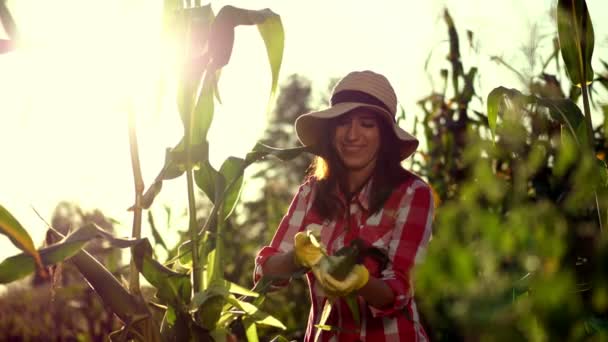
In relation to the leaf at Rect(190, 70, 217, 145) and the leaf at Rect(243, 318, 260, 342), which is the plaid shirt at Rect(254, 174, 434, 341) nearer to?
the leaf at Rect(243, 318, 260, 342)

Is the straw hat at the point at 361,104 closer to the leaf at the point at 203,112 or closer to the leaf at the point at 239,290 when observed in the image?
the leaf at the point at 203,112

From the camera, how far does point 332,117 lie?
1.50 metres

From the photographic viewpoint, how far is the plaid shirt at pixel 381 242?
4.33 ft

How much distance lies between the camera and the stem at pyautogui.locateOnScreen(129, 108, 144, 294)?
1.06m

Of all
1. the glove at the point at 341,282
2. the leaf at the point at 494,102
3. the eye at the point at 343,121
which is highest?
the leaf at the point at 494,102

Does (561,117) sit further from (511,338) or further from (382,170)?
(511,338)

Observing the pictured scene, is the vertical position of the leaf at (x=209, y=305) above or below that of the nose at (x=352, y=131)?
below

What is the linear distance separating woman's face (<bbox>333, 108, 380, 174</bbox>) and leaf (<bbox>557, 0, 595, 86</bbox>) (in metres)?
0.40

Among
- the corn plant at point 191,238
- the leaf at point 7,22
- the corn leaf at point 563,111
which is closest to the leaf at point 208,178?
the corn plant at point 191,238

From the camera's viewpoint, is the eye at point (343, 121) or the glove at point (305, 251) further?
the eye at point (343, 121)

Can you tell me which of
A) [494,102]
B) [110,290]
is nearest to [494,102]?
[494,102]

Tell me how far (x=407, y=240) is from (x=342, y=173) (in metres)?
0.25

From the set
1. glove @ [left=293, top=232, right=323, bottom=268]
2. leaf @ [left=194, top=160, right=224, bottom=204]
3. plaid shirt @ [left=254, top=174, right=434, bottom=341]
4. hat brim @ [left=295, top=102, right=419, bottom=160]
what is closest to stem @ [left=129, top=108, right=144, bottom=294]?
leaf @ [left=194, top=160, right=224, bottom=204]

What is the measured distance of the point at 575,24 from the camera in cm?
125
